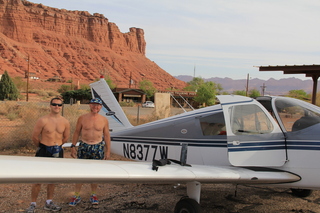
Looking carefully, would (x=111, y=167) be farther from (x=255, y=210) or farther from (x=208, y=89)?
(x=208, y=89)

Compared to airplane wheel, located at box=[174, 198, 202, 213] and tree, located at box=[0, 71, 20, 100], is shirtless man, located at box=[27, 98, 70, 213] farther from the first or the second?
tree, located at box=[0, 71, 20, 100]

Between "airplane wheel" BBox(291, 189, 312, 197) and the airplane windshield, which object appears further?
"airplane wheel" BBox(291, 189, 312, 197)

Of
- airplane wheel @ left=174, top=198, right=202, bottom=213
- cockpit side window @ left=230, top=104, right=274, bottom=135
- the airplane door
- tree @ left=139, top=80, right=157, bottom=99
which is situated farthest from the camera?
tree @ left=139, top=80, right=157, bottom=99

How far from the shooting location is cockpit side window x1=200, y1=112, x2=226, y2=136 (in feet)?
17.6

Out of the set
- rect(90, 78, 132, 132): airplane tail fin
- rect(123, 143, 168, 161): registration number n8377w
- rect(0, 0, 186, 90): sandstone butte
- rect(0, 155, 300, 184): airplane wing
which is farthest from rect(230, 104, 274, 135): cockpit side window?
rect(0, 0, 186, 90): sandstone butte

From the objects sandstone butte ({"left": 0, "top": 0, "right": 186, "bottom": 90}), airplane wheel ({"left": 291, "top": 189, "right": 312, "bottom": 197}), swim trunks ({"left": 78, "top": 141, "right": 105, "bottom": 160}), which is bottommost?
airplane wheel ({"left": 291, "top": 189, "right": 312, "bottom": 197})

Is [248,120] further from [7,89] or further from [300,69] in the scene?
[7,89]

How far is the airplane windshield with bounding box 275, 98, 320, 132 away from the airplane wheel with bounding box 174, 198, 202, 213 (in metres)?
1.83

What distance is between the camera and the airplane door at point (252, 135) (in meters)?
4.85

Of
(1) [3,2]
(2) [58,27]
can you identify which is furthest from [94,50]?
(1) [3,2]

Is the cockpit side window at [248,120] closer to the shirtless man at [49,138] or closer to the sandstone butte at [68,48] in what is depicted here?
the shirtless man at [49,138]

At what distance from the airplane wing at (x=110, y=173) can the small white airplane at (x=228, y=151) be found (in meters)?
0.01

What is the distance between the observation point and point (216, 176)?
14.0 feet

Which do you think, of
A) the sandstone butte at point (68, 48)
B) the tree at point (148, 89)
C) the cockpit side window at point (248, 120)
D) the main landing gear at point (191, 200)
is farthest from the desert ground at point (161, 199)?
the sandstone butte at point (68, 48)
